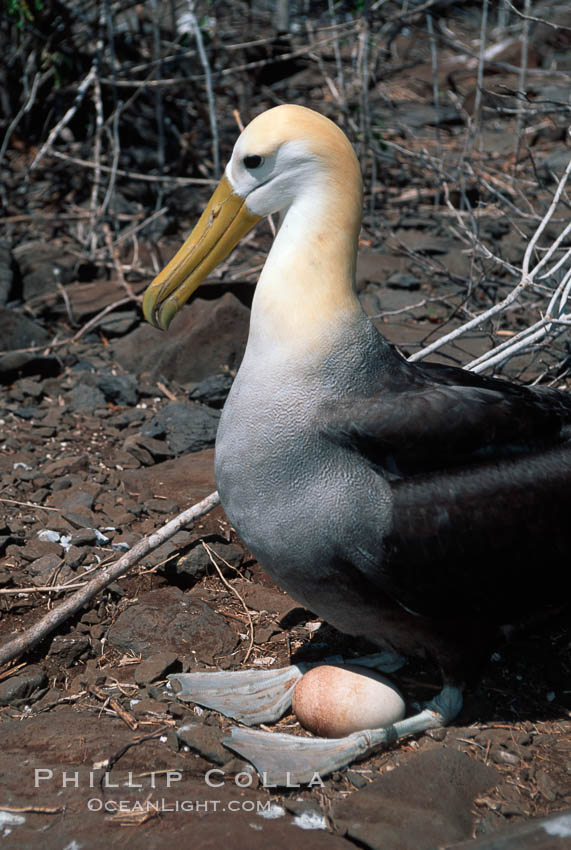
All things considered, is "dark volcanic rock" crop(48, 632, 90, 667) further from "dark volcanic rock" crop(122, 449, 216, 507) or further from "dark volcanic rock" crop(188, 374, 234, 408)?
"dark volcanic rock" crop(188, 374, 234, 408)

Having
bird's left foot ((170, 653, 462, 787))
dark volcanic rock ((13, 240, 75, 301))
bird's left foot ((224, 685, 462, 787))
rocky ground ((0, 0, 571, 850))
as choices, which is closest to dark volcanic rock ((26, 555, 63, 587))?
rocky ground ((0, 0, 571, 850))

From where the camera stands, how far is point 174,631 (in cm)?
348

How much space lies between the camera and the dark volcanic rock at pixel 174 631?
343cm

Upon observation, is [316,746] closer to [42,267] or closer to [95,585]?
[95,585]

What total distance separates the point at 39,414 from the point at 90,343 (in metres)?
1.09

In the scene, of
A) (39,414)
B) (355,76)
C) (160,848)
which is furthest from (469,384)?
(355,76)

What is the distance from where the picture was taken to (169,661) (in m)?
3.30

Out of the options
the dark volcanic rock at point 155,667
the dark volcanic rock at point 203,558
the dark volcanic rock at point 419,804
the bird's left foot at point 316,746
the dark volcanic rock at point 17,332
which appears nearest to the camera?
the dark volcanic rock at point 419,804

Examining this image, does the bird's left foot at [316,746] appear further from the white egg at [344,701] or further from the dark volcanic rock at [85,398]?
the dark volcanic rock at [85,398]

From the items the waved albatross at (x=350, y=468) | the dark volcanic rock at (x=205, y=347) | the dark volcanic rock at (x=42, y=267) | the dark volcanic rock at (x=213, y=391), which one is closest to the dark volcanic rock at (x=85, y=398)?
the dark volcanic rock at (x=205, y=347)

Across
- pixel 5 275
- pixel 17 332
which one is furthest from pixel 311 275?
pixel 5 275

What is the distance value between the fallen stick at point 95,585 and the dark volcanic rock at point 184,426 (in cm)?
102

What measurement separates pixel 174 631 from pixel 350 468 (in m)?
1.09

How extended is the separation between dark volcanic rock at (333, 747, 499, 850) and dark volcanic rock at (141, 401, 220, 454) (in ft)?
7.42
